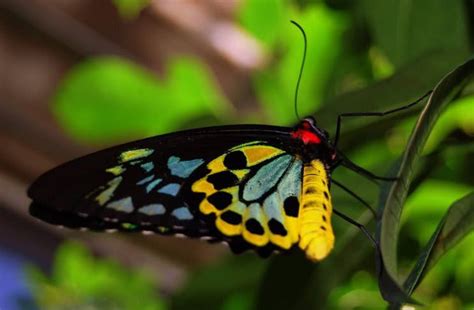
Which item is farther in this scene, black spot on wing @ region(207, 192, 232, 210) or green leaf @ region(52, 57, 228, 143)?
green leaf @ region(52, 57, 228, 143)

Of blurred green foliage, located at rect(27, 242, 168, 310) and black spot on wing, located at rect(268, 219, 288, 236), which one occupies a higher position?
black spot on wing, located at rect(268, 219, 288, 236)

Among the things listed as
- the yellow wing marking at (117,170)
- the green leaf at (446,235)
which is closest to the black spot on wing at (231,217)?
the yellow wing marking at (117,170)

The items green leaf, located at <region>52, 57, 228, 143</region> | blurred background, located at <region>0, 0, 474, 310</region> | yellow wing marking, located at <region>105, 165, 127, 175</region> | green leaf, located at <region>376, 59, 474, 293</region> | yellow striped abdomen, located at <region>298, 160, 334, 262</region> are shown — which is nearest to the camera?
green leaf, located at <region>376, 59, 474, 293</region>

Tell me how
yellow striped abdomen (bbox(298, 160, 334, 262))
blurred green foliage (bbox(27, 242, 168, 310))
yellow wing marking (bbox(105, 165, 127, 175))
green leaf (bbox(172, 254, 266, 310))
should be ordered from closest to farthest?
1. yellow striped abdomen (bbox(298, 160, 334, 262))
2. yellow wing marking (bbox(105, 165, 127, 175))
3. green leaf (bbox(172, 254, 266, 310))
4. blurred green foliage (bbox(27, 242, 168, 310))

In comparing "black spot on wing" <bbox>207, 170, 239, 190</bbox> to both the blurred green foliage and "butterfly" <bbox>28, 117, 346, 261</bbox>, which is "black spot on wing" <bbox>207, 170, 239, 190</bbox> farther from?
the blurred green foliage

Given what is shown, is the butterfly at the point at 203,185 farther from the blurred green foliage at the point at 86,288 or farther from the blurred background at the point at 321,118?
the blurred green foliage at the point at 86,288

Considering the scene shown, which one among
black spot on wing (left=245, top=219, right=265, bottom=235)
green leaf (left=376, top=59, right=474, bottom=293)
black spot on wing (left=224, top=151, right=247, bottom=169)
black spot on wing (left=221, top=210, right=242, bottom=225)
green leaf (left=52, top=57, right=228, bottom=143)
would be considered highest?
green leaf (left=376, top=59, right=474, bottom=293)

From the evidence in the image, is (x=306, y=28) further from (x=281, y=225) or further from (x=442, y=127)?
(x=281, y=225)

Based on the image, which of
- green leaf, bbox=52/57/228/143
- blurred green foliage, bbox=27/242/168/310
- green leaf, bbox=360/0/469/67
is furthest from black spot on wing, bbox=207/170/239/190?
blurred green foliage, bbox=27/242/168/310
